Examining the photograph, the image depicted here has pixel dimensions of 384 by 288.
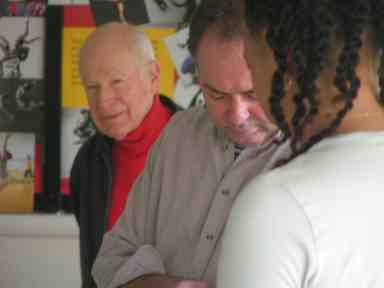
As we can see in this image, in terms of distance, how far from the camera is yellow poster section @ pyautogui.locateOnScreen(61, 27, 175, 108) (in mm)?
2625

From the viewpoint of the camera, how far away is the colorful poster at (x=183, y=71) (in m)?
2.62

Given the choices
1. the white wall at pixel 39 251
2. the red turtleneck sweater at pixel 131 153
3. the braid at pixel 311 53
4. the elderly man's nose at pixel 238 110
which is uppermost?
the braid at pixel 311 53

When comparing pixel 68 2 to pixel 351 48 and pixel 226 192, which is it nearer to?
pixel 226 192

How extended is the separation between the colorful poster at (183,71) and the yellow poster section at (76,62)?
21 millimetres

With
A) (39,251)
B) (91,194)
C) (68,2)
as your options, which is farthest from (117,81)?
(39,251)

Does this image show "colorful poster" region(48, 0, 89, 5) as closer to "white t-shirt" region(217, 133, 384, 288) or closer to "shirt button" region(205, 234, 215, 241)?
"shirt button" region(205, 234, 215, 241)

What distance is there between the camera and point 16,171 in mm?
2664

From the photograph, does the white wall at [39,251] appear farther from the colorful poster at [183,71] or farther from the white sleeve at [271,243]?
the white sleeve at [271,243]

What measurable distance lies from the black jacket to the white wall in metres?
0.65

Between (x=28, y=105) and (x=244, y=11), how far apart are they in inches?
78.6

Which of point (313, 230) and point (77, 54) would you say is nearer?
point (313, 230)

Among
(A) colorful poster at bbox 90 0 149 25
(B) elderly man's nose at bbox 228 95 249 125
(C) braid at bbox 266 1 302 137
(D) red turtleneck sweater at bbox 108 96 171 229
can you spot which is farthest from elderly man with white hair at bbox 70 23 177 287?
(C) braid at bbox 266 1 302 137

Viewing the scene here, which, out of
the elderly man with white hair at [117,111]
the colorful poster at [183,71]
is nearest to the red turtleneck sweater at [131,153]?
the elderly man with white hair at [117,111]

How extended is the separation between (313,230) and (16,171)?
217cm
